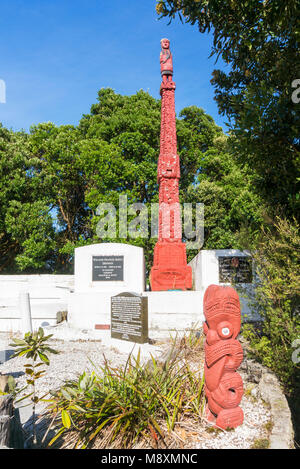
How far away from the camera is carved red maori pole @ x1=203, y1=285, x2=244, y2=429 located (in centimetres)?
318

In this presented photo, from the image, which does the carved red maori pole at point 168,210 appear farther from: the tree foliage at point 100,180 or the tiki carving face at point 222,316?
the tiki carving face at point 222,316

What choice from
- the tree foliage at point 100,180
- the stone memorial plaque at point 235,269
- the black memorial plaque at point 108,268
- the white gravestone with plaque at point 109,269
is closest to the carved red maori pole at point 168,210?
the white gravestone with plaque at point 109,269

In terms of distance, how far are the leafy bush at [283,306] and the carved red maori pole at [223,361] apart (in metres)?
1.21

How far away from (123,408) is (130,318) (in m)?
4.19

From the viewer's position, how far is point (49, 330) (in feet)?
27.7

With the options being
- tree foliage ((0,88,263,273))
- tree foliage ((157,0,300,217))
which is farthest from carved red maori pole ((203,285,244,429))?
tree foliage ((0,88,263,273))

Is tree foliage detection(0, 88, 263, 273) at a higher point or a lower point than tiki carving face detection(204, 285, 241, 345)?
higher

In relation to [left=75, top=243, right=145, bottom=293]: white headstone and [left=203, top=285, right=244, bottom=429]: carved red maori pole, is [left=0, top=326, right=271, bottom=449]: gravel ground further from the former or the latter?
[left=75, top=243, right=145, bottom=293]: white headstone

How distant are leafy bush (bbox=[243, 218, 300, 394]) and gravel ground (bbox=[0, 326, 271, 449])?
74 centimetres

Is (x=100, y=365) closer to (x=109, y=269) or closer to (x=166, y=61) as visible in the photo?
(x=109, y=269)

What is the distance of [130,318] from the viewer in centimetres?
721

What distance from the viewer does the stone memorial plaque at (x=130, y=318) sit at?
691cm
